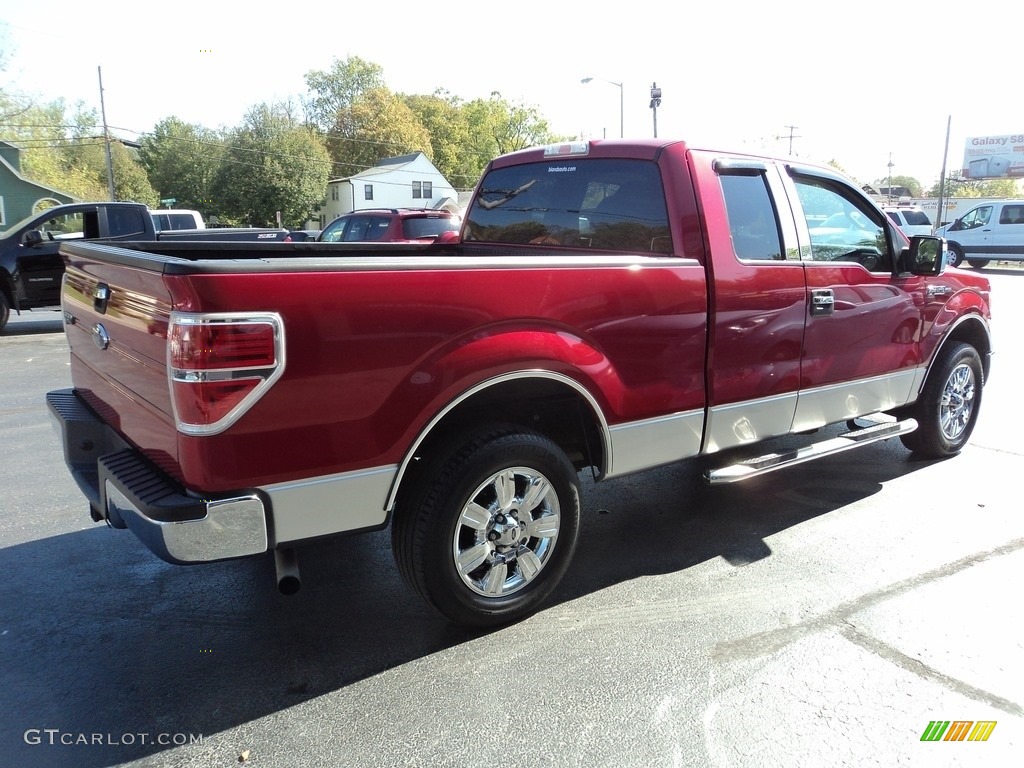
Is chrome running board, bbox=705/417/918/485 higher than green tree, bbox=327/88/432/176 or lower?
lower

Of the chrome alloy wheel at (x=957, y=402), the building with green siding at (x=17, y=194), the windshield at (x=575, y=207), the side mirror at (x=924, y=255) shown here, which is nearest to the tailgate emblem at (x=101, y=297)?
the windshield at (x=575, y=207)

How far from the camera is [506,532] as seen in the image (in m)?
3.25

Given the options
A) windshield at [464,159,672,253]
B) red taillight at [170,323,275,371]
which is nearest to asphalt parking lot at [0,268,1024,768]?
red taillight at [170,323,275,371]

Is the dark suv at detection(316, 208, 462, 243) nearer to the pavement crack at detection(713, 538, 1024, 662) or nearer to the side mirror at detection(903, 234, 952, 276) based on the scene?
the side mirror at detection(903, 234, 952, 276)

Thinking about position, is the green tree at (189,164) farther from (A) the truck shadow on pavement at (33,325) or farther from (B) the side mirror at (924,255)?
(B) the side mirror at (924,255)

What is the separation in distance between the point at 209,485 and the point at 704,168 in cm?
277

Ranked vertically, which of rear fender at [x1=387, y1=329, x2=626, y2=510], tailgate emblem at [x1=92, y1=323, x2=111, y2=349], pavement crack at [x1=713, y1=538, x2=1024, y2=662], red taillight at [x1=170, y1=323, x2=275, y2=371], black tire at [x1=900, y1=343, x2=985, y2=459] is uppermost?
red taillight at [x1=170, y1=323, x2=275, y2=371]

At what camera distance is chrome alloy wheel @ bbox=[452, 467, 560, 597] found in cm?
314

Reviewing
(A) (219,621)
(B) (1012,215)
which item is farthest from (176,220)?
(B) (1012,215)

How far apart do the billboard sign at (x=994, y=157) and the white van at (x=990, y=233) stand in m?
44.3

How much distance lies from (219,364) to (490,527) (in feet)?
4.30

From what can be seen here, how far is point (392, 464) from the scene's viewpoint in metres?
2.84

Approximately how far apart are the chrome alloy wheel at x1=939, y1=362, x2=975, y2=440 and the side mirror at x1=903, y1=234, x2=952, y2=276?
0.91 meters

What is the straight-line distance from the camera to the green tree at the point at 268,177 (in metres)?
60.5
